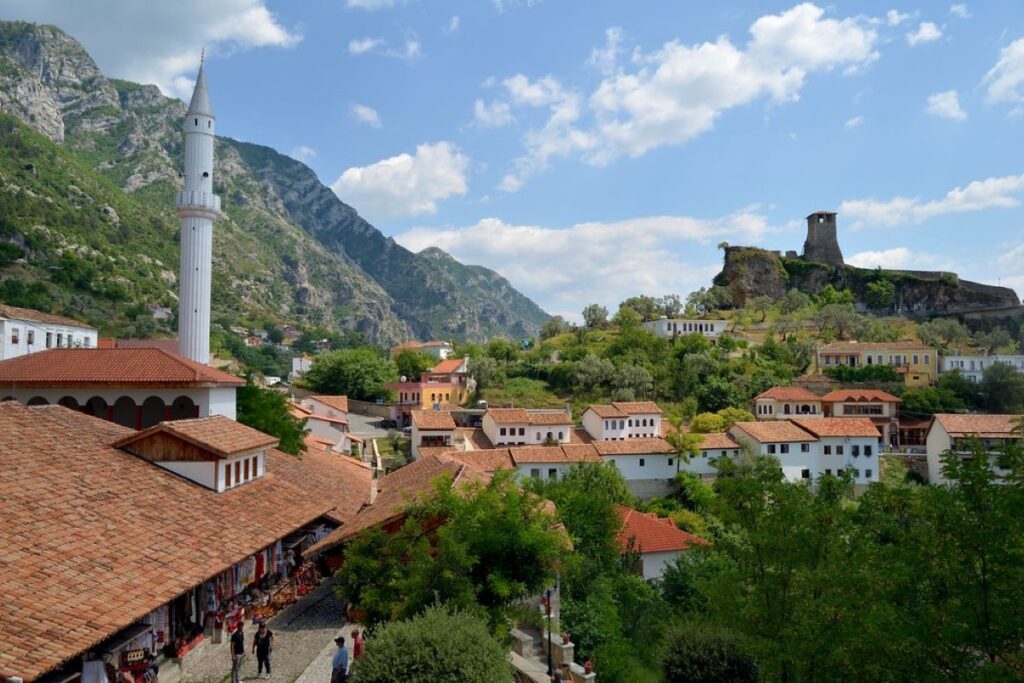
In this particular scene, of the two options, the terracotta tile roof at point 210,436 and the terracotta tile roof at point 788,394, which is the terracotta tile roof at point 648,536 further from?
the terracotta tile roof at point 788,394

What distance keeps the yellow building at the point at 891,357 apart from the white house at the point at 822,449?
2000 cm

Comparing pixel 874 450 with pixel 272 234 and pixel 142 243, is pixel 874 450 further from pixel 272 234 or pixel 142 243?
pixel 272 234

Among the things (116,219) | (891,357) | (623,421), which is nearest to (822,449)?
(623,421)

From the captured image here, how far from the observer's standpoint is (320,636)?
1405 cm

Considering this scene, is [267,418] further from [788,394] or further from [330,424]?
[788,394]

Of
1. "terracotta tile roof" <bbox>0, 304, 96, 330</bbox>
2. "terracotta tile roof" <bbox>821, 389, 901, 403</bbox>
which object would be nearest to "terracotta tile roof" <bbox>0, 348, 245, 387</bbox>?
"terracotta tile roof" <bbox>0, 304, 96, 330</bbox>

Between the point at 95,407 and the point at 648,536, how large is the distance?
2337 centimetres

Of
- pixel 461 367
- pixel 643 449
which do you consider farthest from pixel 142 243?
pixel 643 449

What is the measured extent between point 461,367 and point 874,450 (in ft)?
123

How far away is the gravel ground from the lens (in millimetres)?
12111

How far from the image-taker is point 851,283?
329ft

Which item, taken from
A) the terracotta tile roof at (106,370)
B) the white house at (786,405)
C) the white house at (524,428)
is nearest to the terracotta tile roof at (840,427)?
the white house at (786,405)

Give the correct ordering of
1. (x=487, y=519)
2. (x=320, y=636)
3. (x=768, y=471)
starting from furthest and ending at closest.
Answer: (x=768, y=471)
(x=320, y=636)
(x=487, y=519)

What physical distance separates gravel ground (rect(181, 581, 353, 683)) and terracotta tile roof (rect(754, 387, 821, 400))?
48.0 metres
